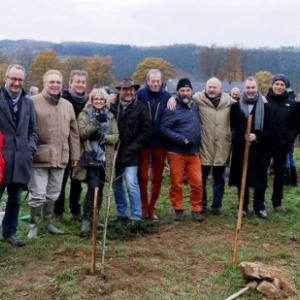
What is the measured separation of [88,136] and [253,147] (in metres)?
2.39

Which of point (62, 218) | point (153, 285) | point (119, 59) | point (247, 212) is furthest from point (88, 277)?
point (119, 59)

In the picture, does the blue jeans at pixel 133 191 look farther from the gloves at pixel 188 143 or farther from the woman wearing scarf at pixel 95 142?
the gloves at pixel 188 143

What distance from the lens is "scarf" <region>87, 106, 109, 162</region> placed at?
20.1 ft

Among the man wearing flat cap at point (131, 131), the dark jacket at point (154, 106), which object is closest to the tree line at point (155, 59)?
the dark jacket at point (154, 106)

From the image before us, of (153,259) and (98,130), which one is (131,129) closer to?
(98,130)

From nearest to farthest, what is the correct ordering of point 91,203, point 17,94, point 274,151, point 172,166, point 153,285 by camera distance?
point 153,285 < point 17,94 < point 91,203 < point 172,166 < point 274,151

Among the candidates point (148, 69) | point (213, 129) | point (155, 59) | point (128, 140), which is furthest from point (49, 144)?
point (155, 59)

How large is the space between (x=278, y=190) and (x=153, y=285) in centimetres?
383

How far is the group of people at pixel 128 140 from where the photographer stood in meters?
5.57

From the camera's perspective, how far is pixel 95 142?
6.28m

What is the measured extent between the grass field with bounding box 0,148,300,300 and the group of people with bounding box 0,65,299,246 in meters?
0.30

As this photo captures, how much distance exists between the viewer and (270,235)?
6.45 metres

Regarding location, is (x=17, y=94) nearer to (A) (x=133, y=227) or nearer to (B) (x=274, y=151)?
(A) (x=133, y=227)

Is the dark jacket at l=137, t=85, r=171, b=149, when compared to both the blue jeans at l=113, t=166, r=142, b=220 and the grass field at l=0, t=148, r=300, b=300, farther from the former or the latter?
the grass field at l=0, t=148, r=300, b=300
